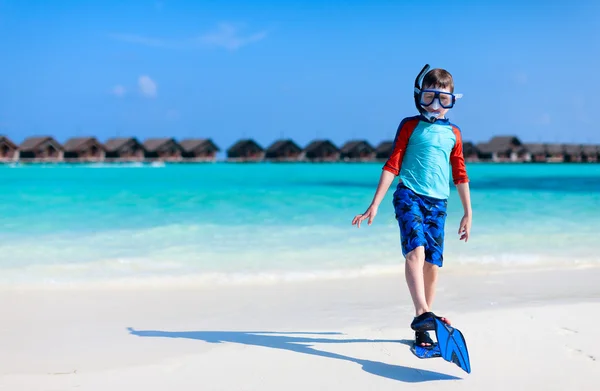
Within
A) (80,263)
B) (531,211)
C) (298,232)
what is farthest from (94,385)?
(531,211)

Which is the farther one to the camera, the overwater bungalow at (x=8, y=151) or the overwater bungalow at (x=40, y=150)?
the overwater bungalow at (x=40, y=150)

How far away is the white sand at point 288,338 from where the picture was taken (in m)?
3.12

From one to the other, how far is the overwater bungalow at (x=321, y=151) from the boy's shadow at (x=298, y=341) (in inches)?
4252

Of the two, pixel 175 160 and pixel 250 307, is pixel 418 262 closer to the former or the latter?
pixel 250 307

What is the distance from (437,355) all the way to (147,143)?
108 metres

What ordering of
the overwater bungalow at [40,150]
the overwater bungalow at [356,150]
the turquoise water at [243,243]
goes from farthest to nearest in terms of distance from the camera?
the overwater bungalow at [356,150]
the overwater bungalow at [40,150]
the turquoise water at [243,243]

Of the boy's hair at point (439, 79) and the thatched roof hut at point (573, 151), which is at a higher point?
the thatched roof hut at point (573, 151)

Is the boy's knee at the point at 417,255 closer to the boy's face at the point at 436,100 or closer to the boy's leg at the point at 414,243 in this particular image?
the boy's leg at the point at 414,243

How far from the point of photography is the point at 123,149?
102625 millimetres

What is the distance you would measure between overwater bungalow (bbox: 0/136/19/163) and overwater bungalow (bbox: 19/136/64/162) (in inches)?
32.1

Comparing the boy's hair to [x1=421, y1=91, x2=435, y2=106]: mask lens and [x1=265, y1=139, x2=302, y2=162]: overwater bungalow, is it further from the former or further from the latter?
[x1=265, y1=139, x2=302, y2=162]: overwater bungalow

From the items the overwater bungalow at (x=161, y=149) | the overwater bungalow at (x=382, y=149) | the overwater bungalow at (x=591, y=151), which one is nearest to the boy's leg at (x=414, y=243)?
the overwater bungalow at (x=161, y=149)

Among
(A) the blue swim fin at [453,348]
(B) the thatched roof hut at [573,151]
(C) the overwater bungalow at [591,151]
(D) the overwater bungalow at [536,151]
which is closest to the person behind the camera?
(A) the blue swim fin at [453,348]

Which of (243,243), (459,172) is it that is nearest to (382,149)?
(243,243)
